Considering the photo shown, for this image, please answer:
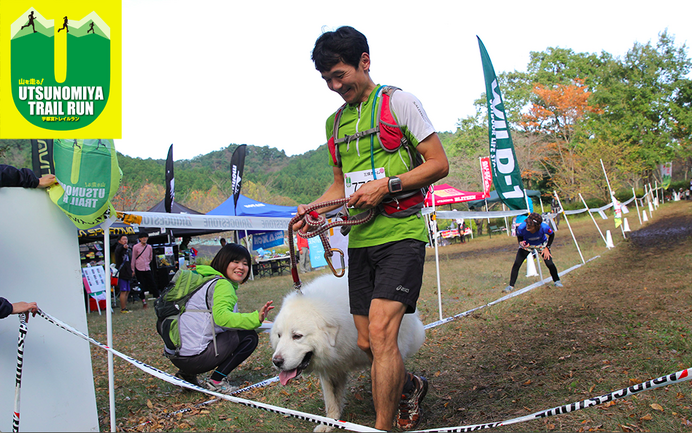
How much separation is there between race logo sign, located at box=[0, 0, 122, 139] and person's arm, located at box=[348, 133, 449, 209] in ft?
5.32

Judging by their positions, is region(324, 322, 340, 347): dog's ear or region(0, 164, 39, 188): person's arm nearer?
region(0, 164, 39, 188): person's arm

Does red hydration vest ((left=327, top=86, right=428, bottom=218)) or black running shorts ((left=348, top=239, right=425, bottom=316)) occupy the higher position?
red hydration vest ((left=327, top=86, right=428, bottom=218))

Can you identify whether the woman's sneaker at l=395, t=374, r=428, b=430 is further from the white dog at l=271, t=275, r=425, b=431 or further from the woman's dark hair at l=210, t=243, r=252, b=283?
the woman's dark hair at l=210, t=243, r=252, b=283

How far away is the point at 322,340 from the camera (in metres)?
2.58

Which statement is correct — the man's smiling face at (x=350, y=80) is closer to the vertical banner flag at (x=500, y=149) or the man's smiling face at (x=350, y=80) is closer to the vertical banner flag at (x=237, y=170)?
the vertical banner flag at (x=500, y=149)

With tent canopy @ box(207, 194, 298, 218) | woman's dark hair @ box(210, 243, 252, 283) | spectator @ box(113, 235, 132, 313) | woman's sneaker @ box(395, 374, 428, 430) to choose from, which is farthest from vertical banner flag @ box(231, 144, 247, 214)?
woman's sneaker @ box(395, 374, 428, 430)

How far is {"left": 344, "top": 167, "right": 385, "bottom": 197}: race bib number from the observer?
2379 mm

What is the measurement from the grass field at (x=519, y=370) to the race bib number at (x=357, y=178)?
1.50 m

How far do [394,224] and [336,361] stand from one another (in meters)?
0.96

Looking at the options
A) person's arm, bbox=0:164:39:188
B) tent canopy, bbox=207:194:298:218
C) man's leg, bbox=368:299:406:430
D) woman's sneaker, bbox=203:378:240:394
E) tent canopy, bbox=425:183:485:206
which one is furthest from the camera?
tent canopy, bbox=425:183:485:206

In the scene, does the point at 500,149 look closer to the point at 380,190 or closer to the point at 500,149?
the point at 500,149

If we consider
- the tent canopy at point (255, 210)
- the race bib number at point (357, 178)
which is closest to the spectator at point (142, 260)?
the tent canopy at point (255, 210)

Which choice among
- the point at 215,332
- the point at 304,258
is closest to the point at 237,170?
the point at 304,258

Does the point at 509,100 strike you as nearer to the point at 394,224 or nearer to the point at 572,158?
the point at 572,158
